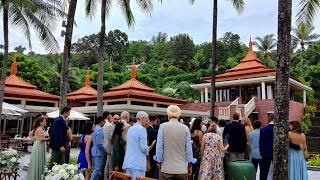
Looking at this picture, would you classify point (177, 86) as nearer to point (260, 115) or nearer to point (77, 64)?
point (260, 115)

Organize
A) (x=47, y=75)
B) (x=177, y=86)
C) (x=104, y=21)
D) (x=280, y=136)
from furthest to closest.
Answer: (x=177, y=86) → (x=47, y=75) → (x=104, y=21) → (x=280, y=136)

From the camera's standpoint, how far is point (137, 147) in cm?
574

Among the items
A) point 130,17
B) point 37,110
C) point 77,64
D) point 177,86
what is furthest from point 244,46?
point 130,17

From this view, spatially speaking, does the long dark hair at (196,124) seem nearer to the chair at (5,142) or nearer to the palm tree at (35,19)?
the palm tree at (35,19)

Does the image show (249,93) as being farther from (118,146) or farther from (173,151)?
(173,151)

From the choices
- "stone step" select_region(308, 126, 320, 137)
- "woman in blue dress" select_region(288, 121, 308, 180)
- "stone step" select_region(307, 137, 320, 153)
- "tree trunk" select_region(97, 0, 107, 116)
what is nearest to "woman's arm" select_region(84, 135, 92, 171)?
"woman in blue dress" select_region(288, 121, 308, 180)

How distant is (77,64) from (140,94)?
51530 mm

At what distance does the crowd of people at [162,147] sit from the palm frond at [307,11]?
5.43 metres

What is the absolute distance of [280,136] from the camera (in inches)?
224

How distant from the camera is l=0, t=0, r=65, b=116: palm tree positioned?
14.0m

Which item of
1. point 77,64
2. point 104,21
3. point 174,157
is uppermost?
point 77,64

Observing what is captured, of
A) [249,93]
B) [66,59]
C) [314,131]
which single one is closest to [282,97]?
[66,59]

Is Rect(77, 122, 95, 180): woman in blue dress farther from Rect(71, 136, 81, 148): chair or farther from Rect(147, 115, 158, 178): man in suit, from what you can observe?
Rect(71, 136, 81, 148): chair

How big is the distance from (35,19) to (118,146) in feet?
34.5
